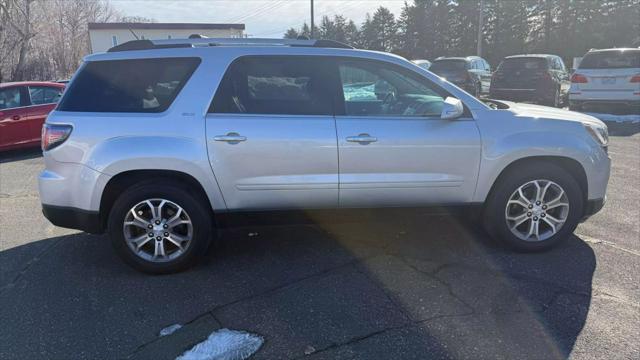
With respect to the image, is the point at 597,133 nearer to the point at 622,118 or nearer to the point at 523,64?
the point at 622,118

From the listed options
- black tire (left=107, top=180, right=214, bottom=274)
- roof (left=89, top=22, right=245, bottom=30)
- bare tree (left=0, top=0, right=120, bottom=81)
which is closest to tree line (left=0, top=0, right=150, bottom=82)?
bare tree (left=0, top=0, right=120, bottom=81)

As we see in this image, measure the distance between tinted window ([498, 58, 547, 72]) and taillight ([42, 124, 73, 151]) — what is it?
14.4 meters

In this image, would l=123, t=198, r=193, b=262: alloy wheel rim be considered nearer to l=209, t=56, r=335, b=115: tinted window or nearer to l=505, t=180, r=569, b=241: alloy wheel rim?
l=209, t=56, r=335, b=115: tinted window

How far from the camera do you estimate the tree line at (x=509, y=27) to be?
161 ft

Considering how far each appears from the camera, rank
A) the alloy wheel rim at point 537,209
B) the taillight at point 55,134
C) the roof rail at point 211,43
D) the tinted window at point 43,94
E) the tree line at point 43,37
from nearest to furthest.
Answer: the taillight at point 55,134 → the roof rail at point 211,43 → the alloy wheel rim at point 537,209 → the tinted window at point 43,94 → the tree line at point 43,37

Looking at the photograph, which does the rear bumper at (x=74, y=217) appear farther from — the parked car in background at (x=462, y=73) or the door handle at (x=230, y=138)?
the parked car in background at (x=462, y=73)

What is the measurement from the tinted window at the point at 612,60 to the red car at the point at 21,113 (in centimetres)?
1301

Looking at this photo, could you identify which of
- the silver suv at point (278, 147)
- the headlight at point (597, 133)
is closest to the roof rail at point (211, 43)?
the silver suv at point (278, 147)

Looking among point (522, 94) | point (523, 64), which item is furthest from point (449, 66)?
point (522, 94)

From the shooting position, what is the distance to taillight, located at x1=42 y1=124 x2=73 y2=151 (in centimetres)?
380

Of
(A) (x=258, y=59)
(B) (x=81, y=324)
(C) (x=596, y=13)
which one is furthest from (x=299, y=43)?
(C) (x=596, y=13)

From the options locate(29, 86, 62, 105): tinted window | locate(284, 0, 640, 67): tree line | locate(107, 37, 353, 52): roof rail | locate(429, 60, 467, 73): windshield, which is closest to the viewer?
locate(107, 37, 353, 52): roof rail

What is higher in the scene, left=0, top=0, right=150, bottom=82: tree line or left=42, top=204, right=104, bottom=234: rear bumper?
left=0, top=0, right=150, bottom=82: tree line

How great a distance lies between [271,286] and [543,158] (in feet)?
8.39
